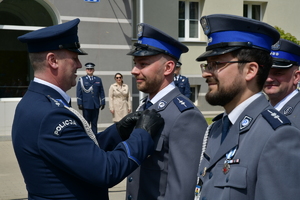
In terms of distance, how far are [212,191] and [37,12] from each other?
11074mm

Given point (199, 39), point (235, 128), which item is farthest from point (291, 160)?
point (199, 39)

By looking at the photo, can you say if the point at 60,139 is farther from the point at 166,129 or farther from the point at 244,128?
the point at 244,128

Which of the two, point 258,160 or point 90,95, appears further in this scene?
point 90,95

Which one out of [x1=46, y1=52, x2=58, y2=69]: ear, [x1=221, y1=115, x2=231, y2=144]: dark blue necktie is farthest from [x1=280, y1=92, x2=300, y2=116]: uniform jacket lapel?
[x1=46, y1=52, x2=58, y2=69]: ear

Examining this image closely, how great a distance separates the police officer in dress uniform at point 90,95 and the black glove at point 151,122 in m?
8.87

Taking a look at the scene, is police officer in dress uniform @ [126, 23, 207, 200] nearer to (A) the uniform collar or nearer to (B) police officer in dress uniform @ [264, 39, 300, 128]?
(B) police officer in dress uniform @ [264, 39, 300, 128]

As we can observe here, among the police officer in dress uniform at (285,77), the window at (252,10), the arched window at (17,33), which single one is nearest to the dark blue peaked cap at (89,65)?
the arched window at (17,33)

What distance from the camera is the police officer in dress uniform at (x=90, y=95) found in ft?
38.3

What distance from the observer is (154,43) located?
329 cm

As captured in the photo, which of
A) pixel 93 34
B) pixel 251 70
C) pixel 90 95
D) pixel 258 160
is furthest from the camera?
pixel 93 34

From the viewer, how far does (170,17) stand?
15086 millimetres

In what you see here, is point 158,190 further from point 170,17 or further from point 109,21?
point 170,17

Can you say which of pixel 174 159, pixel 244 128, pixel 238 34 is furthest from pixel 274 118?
pixel 174 159

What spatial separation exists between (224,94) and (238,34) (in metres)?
0.34
